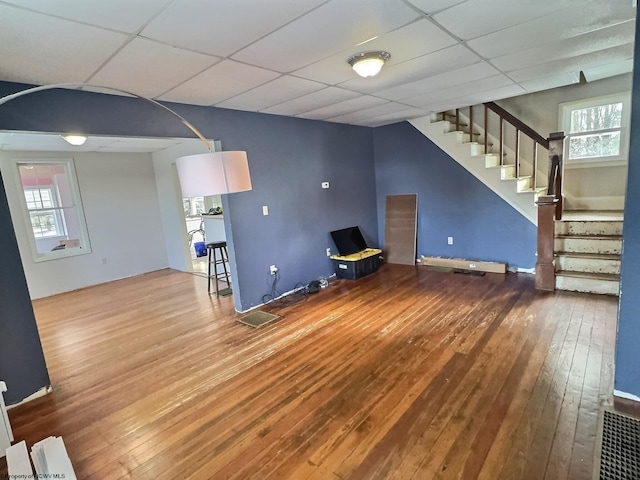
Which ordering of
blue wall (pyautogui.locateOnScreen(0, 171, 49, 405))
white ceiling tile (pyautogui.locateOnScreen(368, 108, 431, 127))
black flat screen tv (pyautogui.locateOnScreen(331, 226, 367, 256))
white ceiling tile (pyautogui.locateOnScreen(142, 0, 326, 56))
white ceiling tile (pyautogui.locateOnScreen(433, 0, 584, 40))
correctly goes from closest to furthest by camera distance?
1. white ceiling tile (pyautogui.locateOnScreen(142, 0, 326, 56))
2. white ceiling tile (pyautogui.locateOnScreen(433, 0, 584, 40))
3. blue wall (pyautogui.locateOnScreen(0, 171, 49, 405))
4. white ceiling tile (pyautogui.locateOnScreen(368, 108, 431, 127))
5. black flat screen tv (pyautogui.locateOnScreen(331, 226, 367, 256))

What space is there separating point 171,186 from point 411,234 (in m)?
4.60

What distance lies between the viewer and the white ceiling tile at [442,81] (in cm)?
304

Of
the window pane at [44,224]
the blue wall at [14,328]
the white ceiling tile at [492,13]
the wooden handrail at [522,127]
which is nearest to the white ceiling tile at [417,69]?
the white ceiling tile at [492,13]

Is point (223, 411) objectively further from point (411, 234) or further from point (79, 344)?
point (411, 234)

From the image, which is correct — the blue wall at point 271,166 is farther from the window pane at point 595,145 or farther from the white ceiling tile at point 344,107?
the window pane at point 595,145

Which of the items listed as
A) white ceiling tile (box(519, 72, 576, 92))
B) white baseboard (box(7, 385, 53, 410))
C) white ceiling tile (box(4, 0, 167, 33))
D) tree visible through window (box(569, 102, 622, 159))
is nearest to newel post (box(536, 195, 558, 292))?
white ceiling tile (box(519, 72, 576, 92))

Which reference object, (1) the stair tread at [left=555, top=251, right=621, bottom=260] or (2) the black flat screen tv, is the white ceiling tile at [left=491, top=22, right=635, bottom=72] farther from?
(2) the black flat screen tv

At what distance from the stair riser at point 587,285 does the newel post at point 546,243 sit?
0.09m

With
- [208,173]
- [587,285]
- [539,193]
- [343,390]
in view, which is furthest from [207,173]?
[539,193]

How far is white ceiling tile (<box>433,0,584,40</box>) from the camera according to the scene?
6.22 feet

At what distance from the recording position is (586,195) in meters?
4.81

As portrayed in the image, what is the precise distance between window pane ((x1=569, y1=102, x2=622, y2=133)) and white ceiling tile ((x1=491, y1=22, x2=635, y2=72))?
238cm

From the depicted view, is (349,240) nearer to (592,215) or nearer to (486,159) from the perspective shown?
(486,159)

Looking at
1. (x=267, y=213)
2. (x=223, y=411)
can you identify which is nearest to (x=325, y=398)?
(x=223, y=411)
